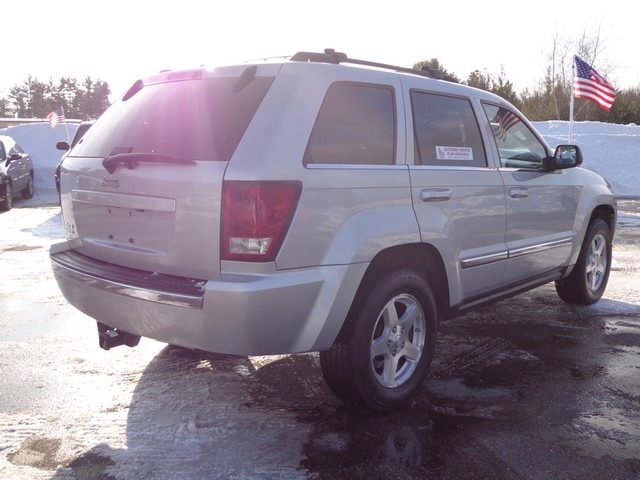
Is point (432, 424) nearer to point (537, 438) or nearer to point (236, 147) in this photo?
point (537, 438)

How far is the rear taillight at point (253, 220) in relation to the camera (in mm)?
2590

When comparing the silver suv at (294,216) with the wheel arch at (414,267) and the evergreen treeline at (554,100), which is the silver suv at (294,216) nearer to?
the wheel arch at (414,267)

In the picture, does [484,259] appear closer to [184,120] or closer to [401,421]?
[401,421]

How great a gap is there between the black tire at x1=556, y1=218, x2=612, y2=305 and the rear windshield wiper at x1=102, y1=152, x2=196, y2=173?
13.6 feet

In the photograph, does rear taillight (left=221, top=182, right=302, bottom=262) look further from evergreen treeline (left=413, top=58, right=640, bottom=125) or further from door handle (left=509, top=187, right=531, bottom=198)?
evergreen treeline (left=413, top=58, right=640, bottom=125)

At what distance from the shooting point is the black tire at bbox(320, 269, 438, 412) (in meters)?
3.05

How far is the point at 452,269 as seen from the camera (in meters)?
3.62

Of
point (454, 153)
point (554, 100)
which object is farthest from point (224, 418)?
point (554, 100)

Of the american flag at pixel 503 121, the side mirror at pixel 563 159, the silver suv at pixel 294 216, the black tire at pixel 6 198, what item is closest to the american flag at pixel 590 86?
the side mirror at pixel 563 159

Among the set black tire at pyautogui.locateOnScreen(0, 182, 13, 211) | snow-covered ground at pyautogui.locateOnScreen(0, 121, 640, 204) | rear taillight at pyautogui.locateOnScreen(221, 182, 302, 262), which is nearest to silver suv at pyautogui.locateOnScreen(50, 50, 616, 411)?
rear taillight at pyautogui.locateOnScreen(221, 182, 302, 262)

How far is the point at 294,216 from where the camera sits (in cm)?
266

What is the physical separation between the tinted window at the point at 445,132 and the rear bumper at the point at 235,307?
1054 mm

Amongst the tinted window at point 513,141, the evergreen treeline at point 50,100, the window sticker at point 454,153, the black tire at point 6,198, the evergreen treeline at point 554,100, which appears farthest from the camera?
the evergreen treeline at point 50,100

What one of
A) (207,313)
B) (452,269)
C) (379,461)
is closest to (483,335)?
(452,269)
